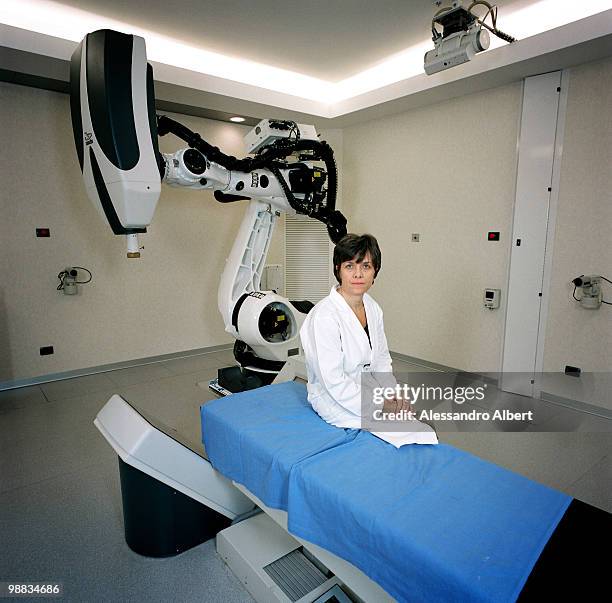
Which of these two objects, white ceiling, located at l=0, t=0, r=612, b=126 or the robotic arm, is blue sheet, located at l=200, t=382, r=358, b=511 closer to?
the robotic arm

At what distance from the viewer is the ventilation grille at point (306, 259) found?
5.60 metres

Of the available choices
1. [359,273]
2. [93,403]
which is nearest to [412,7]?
[359,273]

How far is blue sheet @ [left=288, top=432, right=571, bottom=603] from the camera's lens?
1.09 m

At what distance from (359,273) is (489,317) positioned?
2698mm

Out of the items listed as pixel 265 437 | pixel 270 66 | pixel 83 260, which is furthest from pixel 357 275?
pixel 83 260

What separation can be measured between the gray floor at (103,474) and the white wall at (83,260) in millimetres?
443

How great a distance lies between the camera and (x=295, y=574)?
5.86ft

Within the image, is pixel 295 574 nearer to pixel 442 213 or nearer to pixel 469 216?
pixel 469 216

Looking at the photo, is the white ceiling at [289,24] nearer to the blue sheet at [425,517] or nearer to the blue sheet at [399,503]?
the blue sheet at [399,503]

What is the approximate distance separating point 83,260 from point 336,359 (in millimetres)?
3429

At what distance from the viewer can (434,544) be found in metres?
1.14

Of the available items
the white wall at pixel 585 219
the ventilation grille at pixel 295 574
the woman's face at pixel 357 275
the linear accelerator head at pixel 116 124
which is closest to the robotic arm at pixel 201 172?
the linear accelerator head at pixel 116 124

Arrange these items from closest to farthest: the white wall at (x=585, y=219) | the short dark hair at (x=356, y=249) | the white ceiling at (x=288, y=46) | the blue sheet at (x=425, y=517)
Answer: the blue sheet at (x=425, y=517), the short dark hair at (x=356, y=249), the white ceiling at (x=288, y=46), the white wall at (x=585, y=219)

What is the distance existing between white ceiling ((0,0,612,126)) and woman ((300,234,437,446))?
2.19 metres
